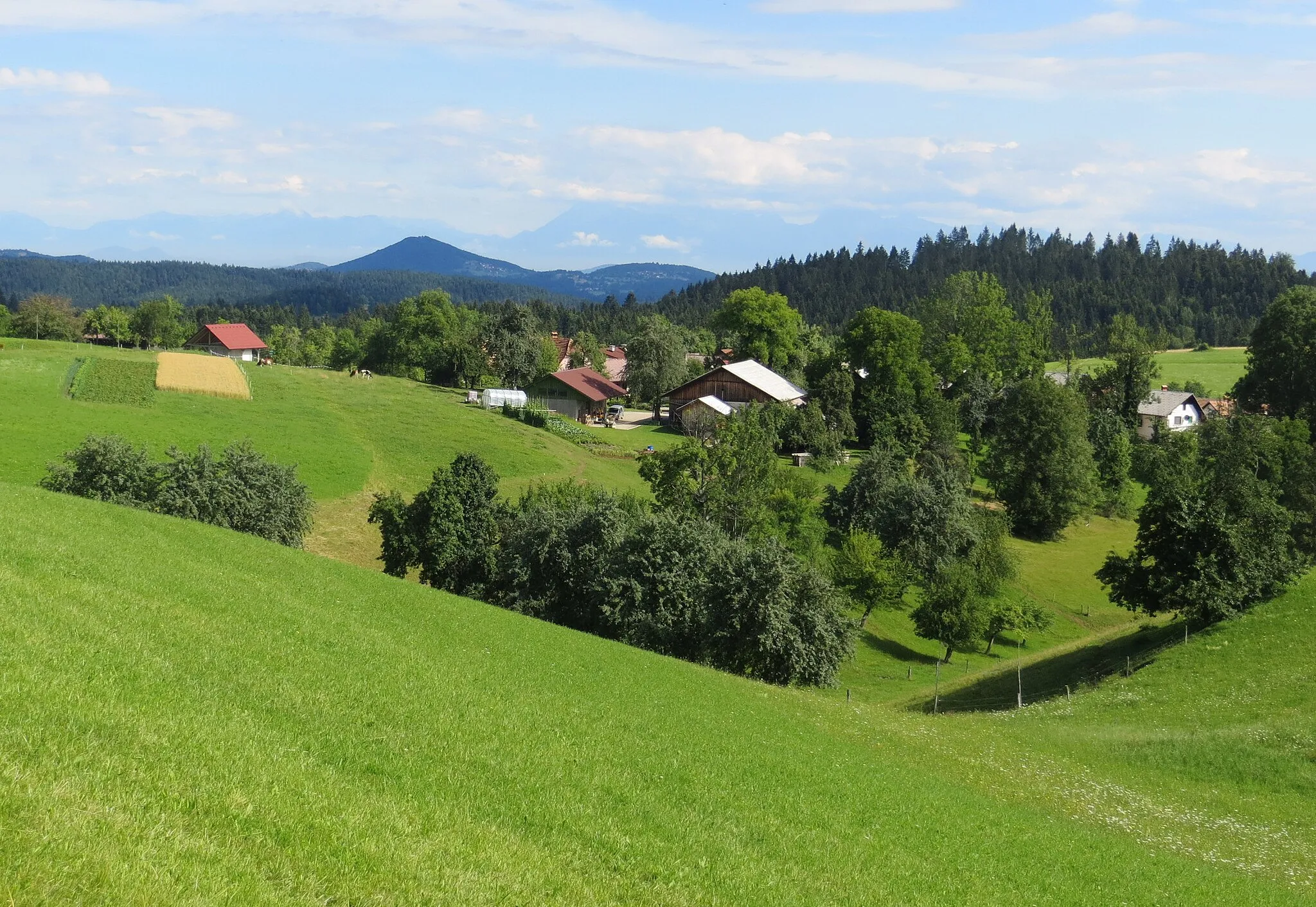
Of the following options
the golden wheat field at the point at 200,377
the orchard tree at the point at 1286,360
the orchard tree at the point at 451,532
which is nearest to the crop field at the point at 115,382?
the golden wheat field at the point at 200,377

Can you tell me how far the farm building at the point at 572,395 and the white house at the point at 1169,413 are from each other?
63918 millimetres

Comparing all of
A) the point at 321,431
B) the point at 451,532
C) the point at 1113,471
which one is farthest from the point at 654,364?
the point at 451,532

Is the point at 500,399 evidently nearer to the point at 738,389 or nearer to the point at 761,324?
the point at 738,389

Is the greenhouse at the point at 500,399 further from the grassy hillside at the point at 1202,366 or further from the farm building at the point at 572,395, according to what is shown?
the grassy hillside at the point at 1202,366

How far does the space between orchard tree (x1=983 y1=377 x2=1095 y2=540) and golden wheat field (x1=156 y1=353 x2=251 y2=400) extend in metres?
67.8

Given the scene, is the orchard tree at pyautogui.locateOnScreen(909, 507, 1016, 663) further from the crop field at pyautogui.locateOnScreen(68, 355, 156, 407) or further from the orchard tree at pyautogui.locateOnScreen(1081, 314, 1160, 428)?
the crop field at pyautogui.locateOnScreen(68, 355, 156, 407)

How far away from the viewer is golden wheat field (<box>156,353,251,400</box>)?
84.6 meters

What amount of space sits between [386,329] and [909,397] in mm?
78170

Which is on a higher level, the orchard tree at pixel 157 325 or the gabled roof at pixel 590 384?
the orchard tree at pixel 157 325

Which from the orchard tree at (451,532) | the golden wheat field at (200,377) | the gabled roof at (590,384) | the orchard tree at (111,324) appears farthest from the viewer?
the orchard tree at (111,324)

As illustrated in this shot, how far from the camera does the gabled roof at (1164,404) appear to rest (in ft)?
376

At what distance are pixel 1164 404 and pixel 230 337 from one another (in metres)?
137

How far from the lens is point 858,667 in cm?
5275

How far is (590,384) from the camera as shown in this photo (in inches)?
4843
